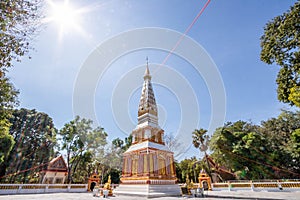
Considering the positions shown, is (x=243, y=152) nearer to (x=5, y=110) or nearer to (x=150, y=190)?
(x=150, y=190)

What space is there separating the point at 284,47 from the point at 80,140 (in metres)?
25.3

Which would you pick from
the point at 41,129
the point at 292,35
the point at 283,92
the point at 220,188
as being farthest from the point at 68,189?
the point at 292,35

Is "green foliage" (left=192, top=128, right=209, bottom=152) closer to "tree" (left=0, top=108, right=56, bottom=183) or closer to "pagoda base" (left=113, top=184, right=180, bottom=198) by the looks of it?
"pagoda base" (left=113, top=184, right=180, bottom=198)

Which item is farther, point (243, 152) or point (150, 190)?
point (243, 152)

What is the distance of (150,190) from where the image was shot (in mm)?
11695

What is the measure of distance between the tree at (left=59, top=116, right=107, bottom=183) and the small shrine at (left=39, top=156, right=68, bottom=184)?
114 cm

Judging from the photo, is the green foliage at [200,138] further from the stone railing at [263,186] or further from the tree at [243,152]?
the stone railing at [263,186]

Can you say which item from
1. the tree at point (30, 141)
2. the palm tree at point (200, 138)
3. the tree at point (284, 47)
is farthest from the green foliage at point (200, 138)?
the tree at point (30, 141)

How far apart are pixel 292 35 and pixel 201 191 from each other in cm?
1277

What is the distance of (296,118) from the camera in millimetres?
25531

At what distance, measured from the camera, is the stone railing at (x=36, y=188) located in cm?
1345

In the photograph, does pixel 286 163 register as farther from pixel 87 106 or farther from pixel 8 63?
pixel 8 63

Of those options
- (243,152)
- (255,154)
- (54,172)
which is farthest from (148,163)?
(54,172)

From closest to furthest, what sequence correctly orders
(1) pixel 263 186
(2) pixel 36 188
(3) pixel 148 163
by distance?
(3) pixel 148 163, (2) pixel 36 188, (1) pixel 263 186
